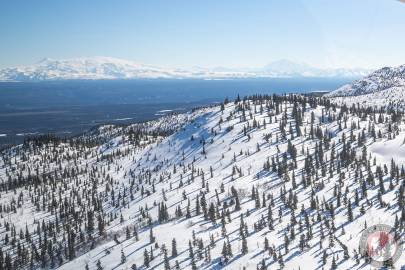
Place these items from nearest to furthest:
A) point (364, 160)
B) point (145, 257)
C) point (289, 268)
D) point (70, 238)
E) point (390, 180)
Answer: point (289, 268)
point (145, 257)
point (390, 180)
point (70, 238)
point (364, 160)

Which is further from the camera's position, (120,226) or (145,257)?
(120,226)

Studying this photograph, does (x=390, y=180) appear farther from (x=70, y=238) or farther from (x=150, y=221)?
(x=70, y=238)

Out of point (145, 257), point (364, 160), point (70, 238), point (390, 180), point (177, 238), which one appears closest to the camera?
point (145, 257)

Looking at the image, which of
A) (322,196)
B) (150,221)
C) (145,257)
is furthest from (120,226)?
(322,196)

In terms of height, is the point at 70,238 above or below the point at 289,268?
below

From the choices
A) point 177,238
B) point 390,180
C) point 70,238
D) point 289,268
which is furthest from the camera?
point 70,238

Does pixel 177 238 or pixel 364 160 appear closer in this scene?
pixel 177 238

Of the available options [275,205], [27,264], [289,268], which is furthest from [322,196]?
[27,264]

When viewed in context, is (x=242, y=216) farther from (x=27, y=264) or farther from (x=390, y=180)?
(x=27, y=264)

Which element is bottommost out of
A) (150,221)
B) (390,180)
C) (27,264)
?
(27,264)
